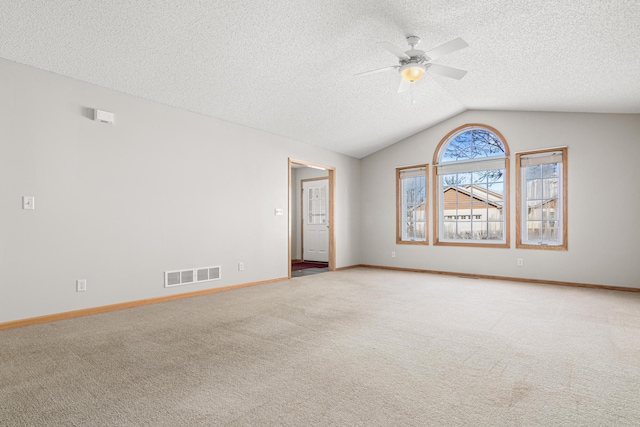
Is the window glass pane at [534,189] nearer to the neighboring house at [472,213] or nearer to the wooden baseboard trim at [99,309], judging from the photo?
the neighboring house at [472,213]

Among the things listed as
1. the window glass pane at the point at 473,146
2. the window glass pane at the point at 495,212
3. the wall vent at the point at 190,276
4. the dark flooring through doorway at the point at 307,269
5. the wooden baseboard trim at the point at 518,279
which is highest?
the window glass pane at the point at 473,146

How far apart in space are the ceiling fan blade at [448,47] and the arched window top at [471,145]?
338 centimetres

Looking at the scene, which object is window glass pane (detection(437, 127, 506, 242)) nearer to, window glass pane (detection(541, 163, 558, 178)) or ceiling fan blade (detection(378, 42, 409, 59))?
window glass pane (detection(541, 163, 558, 178))

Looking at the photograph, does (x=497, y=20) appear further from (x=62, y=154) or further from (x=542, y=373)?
(x=62, y=154)

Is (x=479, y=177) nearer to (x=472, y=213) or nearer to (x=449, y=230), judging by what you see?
(x=472, y=213)

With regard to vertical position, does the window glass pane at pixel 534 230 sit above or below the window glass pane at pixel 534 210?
below

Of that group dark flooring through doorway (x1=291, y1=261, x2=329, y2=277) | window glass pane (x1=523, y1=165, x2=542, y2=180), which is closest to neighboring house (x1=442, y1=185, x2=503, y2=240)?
window glass pane (x1=523, y1=165, x2=542, y2=180)

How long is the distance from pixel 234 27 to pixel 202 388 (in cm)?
296

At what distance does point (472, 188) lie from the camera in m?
6.43

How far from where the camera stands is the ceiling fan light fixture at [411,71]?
3.44 metres

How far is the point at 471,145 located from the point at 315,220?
13.3ft

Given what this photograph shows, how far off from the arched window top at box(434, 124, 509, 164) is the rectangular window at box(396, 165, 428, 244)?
499mm

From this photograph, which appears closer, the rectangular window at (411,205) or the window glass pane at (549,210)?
the window glass pane at (549,210)

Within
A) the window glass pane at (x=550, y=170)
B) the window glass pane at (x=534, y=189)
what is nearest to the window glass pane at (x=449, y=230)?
the window glass pane at (x=534, y=189)
